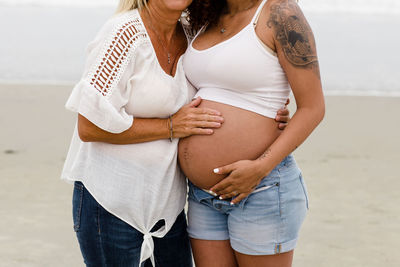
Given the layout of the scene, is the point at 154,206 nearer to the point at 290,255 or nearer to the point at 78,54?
the point at 290,255

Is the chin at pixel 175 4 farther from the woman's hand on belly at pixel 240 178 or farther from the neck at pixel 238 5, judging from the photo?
the woman's hand on belly at pixel 240 178

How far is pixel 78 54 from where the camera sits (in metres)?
12.8

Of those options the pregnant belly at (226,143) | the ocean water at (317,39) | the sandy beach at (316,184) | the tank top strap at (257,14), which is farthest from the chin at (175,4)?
the ocean water at (317,39)

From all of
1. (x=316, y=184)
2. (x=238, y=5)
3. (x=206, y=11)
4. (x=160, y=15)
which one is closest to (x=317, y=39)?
(x=316, y=184)

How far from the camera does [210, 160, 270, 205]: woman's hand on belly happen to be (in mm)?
2201

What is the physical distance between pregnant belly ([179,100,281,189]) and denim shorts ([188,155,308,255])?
10 centimetres

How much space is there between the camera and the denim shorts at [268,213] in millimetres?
2277

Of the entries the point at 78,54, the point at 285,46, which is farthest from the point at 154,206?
the point at 78,54

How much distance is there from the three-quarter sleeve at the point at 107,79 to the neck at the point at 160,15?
0.18 m

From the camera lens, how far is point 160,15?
2311 mm

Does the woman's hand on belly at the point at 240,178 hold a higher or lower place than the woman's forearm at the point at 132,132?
lower

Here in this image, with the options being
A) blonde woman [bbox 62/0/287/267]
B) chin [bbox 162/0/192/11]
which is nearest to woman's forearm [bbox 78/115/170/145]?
blonde woman [bbox 62/0/287/267]

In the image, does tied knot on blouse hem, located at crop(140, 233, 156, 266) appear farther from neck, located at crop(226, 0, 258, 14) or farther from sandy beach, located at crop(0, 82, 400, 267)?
sandy beach, located at crop(0, 82, 400, 267)

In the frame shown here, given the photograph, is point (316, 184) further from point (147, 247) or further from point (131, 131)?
point (131, 131)
